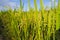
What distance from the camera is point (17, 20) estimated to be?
7.84ft

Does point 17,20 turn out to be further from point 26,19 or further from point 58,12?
point 58,12

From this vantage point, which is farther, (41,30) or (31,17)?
(31,17)

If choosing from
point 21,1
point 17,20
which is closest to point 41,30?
point 21,1

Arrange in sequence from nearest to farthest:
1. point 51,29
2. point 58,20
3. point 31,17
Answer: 1. point 58,20
2. point 51,29
3. point 31,17

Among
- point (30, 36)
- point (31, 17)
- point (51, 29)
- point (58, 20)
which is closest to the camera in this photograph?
point (58, 20)

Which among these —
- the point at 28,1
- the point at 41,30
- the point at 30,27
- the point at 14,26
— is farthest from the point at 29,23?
the point at 28,1

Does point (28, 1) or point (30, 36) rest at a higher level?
point (28, 1)

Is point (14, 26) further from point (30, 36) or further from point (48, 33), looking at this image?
point (48, 33)

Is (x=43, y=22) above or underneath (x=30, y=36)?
above

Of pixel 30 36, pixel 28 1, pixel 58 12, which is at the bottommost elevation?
pixel 30 36

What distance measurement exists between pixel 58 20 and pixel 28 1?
358mm

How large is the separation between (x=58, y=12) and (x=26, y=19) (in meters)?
0.48

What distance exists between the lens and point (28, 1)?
5.96ft

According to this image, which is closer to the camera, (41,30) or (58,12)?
(58,12)
